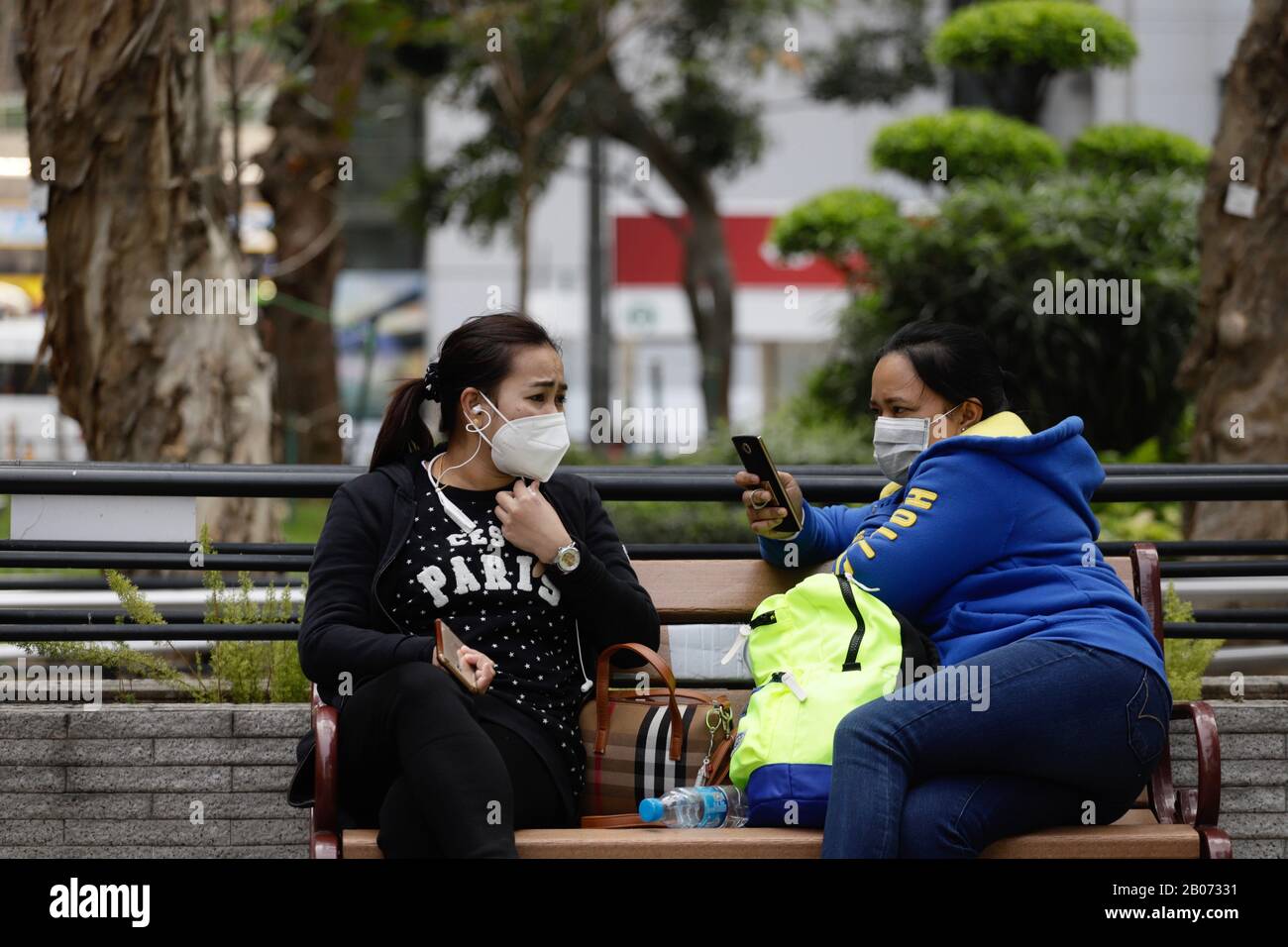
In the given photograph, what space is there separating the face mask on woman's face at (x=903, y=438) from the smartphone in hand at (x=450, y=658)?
1.08 meters

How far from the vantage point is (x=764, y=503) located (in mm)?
3838

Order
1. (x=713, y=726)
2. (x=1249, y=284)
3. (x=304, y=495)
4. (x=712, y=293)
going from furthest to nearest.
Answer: (x=712, y=293), (x=1249, y=284), (x=304, y=495), (x=713, y=726)

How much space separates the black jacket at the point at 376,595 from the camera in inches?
134

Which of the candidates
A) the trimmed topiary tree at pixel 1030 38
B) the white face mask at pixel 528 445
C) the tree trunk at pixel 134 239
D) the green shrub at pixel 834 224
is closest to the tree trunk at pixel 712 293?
the green shrub at pixel 834 224

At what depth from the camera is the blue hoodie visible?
3.45 metres

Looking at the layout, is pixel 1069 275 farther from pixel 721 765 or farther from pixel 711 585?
pixel 721 765

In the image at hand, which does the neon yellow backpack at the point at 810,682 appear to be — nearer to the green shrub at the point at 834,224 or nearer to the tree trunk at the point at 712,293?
the green shrub at the point at 834,224

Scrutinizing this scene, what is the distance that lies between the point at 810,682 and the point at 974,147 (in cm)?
1053

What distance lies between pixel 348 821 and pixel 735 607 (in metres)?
1.05

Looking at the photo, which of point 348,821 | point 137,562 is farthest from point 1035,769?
point 137,562

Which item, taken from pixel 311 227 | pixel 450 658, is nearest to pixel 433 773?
pixel 450 658

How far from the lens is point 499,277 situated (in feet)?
104
